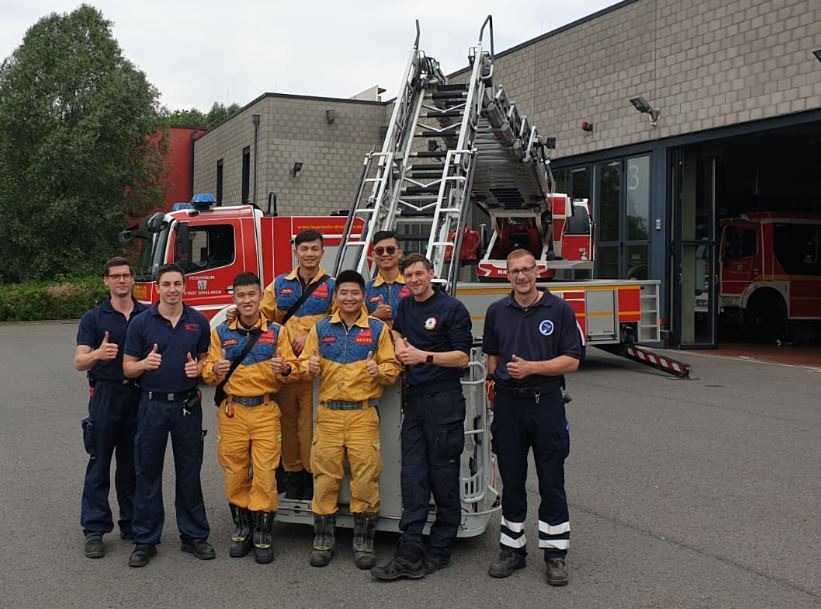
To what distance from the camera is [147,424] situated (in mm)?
5258

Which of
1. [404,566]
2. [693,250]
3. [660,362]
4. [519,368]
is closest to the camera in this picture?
[519,368]

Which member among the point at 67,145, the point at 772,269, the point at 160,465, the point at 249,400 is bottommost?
the point at 160,465

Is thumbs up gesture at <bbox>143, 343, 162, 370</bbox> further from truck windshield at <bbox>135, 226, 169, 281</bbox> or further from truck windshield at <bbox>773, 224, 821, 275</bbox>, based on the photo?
truck windshield at <bbox>773, 224, 821, 275</bbox>

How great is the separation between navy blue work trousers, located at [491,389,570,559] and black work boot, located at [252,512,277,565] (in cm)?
142

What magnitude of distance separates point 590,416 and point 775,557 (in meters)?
5.16

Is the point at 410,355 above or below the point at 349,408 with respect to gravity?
above

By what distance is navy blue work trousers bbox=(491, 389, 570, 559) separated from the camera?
4.96 metres

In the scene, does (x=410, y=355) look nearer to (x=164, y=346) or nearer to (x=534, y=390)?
(x=534, y=390)

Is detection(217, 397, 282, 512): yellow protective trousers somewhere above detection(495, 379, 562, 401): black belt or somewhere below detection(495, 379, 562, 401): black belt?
below

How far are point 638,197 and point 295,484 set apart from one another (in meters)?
16.2

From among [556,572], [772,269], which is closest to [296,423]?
[556,572]

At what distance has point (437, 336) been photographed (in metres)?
5.22

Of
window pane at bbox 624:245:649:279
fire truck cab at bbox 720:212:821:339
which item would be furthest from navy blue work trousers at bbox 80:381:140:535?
fire truck cab at bbox 720:212:821:339

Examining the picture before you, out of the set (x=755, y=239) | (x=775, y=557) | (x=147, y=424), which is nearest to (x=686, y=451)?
(x=775, y=557)
